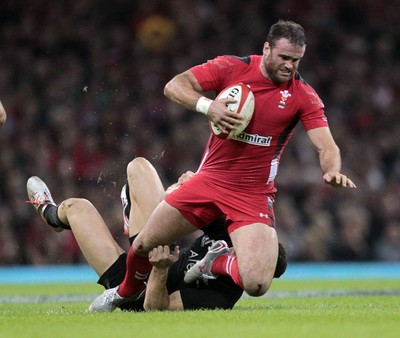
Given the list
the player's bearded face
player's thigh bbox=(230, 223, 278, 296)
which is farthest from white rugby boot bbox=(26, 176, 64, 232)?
the player's bearded face

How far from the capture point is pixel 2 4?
18.4 meters

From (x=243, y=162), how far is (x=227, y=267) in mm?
864

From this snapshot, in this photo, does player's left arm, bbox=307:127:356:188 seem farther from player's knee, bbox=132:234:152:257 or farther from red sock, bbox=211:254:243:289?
player's knee, bbox=132:234:152:257

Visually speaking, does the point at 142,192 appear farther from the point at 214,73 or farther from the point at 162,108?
the point at 162,108

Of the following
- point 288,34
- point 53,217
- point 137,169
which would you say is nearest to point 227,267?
point 137,169

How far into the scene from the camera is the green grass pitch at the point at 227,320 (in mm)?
5625

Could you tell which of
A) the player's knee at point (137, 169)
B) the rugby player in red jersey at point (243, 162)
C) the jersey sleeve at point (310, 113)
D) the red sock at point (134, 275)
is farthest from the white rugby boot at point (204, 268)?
the jersey sleeve at point (310, 113)

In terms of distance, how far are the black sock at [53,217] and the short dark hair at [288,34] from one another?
86.3 inches

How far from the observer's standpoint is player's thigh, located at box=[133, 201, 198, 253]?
23.9ft

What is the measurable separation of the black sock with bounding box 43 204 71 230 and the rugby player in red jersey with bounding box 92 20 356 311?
2.84ft

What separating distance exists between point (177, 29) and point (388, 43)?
397cm

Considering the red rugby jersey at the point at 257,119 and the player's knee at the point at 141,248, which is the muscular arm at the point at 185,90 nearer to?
the red rugby jersey at the point at 257,119

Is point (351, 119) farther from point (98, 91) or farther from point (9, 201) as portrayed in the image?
point (9, 201)

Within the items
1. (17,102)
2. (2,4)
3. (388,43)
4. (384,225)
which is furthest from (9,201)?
(388,43)
